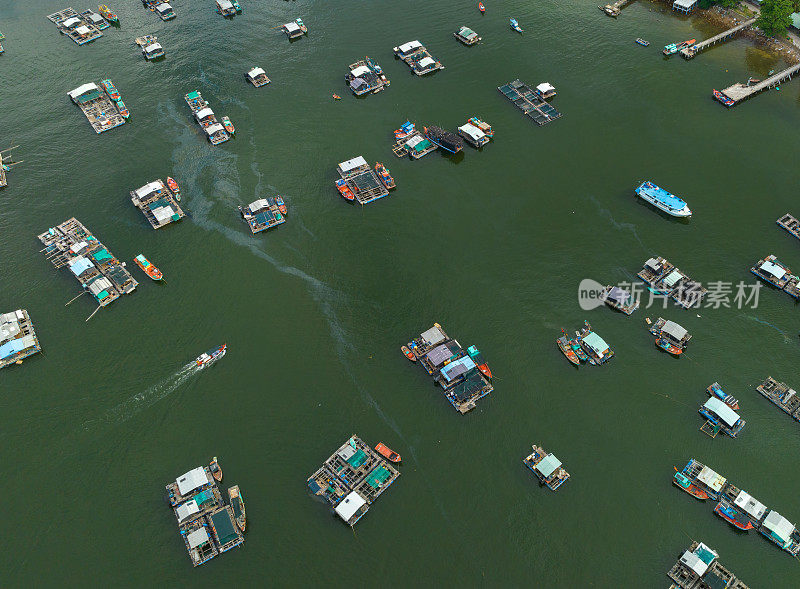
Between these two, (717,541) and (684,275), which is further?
(684,275)

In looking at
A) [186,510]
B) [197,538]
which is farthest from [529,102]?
[197,538]

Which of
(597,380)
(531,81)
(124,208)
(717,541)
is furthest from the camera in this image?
(531,81)

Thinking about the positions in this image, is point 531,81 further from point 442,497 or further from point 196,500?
point 196,500

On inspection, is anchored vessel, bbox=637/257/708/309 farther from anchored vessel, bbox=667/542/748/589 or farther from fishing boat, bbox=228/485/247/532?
fishing boat, bbox=228/485/247/532

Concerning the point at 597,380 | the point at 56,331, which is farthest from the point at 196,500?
the point at 597,380

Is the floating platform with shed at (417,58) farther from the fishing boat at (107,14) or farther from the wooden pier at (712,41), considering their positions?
the fishing boat at (107,14)

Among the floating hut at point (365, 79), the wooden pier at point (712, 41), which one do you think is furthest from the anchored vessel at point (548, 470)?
the wooden pier at point (712, 41)
